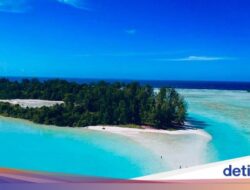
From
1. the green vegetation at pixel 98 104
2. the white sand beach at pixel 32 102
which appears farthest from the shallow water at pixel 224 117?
the white sand beach at pixel 32 102

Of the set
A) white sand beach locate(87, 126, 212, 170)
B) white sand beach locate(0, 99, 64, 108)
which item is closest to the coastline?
white sand beach locate(87, 126, 212, 170)

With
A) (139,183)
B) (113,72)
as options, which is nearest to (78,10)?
(113,72)

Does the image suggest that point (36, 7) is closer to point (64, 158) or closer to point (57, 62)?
point (57, 62)

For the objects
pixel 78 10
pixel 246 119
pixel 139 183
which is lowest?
pixel 139 183

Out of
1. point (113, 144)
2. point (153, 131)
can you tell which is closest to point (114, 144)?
point (113, 144)

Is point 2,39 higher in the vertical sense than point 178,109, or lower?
higher

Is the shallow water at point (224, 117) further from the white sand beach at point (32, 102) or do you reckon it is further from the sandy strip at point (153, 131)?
the white sand beach at point (32, 102)

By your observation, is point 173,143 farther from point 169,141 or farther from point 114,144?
point 114,144
